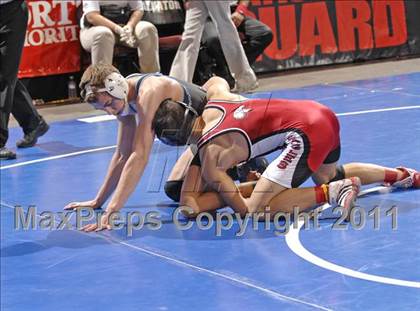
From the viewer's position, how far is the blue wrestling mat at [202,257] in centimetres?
471

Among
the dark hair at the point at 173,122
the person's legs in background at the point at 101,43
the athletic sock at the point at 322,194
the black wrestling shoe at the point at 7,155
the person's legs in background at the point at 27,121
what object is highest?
the dark hair at the point at 173,122

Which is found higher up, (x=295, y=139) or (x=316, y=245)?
(x=295, y=139)

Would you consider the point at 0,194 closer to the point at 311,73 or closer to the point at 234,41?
the point at 234,41

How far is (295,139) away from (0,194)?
235 centimetres

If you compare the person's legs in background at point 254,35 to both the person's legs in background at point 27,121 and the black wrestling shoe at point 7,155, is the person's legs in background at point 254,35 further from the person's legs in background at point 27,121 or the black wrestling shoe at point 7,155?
the black wrestling shoe at point 7,155

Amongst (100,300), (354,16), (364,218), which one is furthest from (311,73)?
(100,300)

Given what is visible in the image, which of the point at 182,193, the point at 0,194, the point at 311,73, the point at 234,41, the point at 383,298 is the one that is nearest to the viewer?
the point at 383,298

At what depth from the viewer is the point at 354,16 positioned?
1197cm

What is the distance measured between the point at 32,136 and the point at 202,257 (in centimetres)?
368

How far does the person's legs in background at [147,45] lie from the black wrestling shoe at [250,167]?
382cm

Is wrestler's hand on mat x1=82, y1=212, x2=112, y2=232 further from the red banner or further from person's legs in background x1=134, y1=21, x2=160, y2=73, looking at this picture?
the red banner

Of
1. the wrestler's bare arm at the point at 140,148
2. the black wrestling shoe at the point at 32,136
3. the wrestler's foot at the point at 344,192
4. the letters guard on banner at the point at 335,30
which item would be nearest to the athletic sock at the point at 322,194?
the wrestler's foot at the point at 344,192

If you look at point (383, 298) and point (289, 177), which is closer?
point (383, 298)

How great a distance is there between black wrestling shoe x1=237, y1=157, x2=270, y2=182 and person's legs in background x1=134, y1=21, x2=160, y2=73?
12.5 feet
